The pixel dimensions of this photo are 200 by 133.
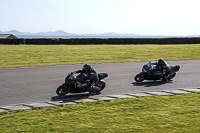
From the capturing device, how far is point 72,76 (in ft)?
31.5

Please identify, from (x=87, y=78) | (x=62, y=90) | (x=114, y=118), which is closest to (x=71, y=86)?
(x=62, y=90)

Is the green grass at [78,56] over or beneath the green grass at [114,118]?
over

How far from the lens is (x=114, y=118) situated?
268 inches

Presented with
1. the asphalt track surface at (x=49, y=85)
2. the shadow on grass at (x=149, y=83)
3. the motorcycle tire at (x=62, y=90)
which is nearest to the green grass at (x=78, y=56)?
the asphalt track surface at (x=49, y=85)

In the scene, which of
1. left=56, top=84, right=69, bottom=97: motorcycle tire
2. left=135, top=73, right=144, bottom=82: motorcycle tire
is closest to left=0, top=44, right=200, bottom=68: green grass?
left=135, top=73, right=144, bottom=82: motorcycle tire

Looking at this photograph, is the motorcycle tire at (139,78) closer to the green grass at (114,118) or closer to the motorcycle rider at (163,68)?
the motorcycle rider at (163,68)

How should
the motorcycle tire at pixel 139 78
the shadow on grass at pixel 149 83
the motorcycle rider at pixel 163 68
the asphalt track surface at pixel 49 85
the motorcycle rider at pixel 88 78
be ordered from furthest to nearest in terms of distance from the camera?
the motorcycle rider at pixel 163 68 < the motorcycle tire at pixel 139 78 < the shadow on grass at pixel 149 83 < the motorcycle rider at pixel 88 78 < the asphalt track surface at pixel 49 85

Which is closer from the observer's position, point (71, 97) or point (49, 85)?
point (71, 97)

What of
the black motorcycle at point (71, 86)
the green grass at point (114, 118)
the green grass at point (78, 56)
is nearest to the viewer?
the green grass at point (114, 118)

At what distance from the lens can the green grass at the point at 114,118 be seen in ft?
19.9

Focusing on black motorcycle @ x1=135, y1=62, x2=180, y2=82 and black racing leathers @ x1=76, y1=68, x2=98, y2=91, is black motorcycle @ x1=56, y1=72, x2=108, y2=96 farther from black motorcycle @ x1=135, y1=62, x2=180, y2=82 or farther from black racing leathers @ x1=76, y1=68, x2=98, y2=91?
black motorcycle @ x1=135, y1=62, x2=180, y2=82

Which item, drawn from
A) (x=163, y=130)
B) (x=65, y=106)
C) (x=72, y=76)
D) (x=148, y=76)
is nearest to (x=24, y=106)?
(x=65, y=106)

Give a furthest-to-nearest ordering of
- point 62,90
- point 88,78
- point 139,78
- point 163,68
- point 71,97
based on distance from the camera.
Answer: point 163,68, point 139,78, point 88,78, point 62,90, point 71,97

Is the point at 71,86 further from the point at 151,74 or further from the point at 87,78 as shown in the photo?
the point at 151,74
